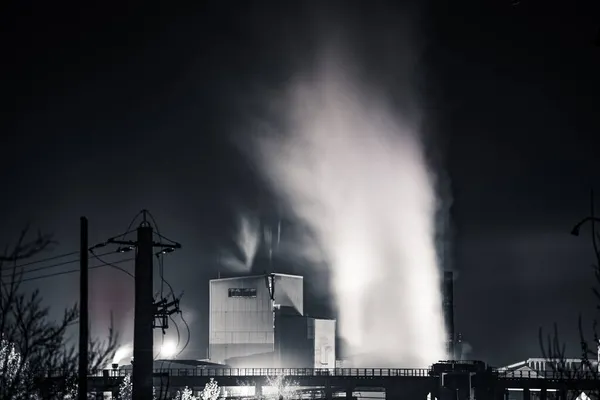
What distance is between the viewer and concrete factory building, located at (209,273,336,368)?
9394 cm

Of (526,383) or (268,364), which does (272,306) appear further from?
(526,383)

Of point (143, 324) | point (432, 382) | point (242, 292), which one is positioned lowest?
point (432, 382)

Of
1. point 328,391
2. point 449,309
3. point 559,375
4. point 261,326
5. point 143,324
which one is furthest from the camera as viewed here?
point 449,309

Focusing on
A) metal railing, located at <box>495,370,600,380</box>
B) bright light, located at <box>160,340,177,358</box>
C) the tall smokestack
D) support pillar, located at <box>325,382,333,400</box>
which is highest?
the tall smokestack

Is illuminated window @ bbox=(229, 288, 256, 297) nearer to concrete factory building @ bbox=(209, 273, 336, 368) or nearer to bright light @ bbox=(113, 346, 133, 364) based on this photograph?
concrete factory building @ bbox=(209, 273, 336, 368)

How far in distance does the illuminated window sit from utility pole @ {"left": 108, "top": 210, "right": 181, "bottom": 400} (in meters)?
62.9

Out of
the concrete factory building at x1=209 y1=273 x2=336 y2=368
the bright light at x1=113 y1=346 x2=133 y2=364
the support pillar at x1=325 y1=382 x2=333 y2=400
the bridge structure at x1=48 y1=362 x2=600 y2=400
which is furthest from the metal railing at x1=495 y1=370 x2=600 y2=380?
the bright light at x1=113 y1=346 x2=133 y2=364

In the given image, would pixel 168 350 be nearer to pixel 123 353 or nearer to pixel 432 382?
pixel 123 353

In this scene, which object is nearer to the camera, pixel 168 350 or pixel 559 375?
pixel 559 375

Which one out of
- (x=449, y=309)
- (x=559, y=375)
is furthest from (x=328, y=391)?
(x=559, y=375)

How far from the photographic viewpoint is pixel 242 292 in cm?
9619

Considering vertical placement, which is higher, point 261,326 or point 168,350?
point 261,326

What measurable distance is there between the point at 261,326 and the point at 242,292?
15.2 feet

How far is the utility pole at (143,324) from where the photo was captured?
32.0 metres
